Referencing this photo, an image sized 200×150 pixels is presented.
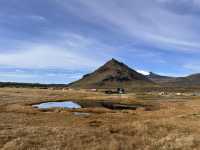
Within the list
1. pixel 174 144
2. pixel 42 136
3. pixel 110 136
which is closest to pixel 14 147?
pixel 42 136

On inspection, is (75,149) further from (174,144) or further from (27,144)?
(174,144)

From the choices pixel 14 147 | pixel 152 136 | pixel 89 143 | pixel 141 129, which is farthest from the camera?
pixel 141 129

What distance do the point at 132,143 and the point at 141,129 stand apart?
7.74m

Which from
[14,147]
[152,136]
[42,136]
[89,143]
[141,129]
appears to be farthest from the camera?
[141,129]

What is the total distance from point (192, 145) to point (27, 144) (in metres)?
10.5

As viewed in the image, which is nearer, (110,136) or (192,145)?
(192,145)

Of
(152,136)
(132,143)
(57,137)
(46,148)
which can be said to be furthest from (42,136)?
(152,136)

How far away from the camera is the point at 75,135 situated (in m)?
25.8

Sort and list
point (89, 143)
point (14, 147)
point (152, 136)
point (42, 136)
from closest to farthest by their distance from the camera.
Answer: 1. point (14, 147)
2. point (89, 143)
3. point (42, 136)
4. point (152, 136)

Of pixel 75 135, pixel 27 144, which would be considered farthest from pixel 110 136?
pixel 27 144

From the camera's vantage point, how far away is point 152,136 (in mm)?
28062

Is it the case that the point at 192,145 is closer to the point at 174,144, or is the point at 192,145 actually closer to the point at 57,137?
the point at 174,144

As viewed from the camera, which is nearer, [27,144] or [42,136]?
[27,144]

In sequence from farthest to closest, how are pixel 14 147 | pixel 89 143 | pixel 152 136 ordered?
pixel 152 136, pixel 89 143, pixel 14 147
